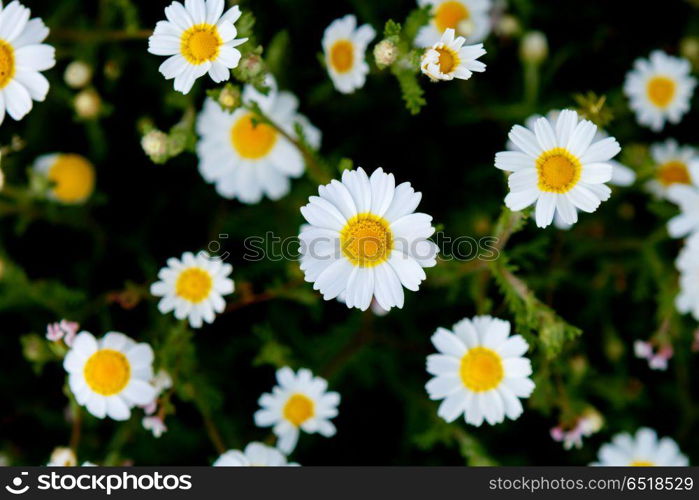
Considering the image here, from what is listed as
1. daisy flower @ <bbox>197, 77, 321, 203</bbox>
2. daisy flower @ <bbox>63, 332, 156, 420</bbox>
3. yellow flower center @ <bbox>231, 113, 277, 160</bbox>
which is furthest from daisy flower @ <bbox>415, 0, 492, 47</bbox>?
daisy flower @ <bbox>63, 332, 156, 420</bbox>

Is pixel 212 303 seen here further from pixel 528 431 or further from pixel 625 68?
pixel 625 68

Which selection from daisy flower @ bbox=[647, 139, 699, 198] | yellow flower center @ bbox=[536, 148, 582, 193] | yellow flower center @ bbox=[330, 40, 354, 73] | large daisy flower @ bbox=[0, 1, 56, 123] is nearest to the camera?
yellow flower center @ bbox=[536, 148, 582, 193]

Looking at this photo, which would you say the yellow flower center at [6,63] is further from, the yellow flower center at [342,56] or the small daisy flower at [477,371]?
the small daisy flower at [477,371]

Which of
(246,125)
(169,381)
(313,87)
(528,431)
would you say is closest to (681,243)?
(528,431)

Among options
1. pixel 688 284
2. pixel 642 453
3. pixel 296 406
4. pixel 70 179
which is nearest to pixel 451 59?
pixel 296 406

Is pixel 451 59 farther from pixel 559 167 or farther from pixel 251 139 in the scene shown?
pixel 251 139

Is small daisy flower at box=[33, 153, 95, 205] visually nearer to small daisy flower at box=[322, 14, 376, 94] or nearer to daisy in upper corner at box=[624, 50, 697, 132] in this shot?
small daisy flower at box=[322, 14, 376, 94]

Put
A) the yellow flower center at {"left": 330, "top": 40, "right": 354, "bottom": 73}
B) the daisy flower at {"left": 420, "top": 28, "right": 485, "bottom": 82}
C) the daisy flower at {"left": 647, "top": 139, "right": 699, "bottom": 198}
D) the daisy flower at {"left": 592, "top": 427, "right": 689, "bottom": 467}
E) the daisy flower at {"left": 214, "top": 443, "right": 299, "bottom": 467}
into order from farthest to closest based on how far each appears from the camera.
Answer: the daisy flower at {"left": 647, "top": 139, "right": 699, "bottom": 198}, the daisy flower at {"left": 592, "top": 427, "right": 689, "bottom": 467}, the yellow flower center at {"left": 330, "top": 40, "right": 354, "bottom": 73}, the daisy flower at {"left": 214, "top": 443, "right": 299, "bottom": 467}, the daisy flower at {"left": 420, "top": 28, "right": 485, "bottom": 82}

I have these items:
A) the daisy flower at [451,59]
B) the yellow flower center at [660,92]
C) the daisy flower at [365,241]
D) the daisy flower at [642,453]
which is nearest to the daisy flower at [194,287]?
the daisy flower at [365,241]
